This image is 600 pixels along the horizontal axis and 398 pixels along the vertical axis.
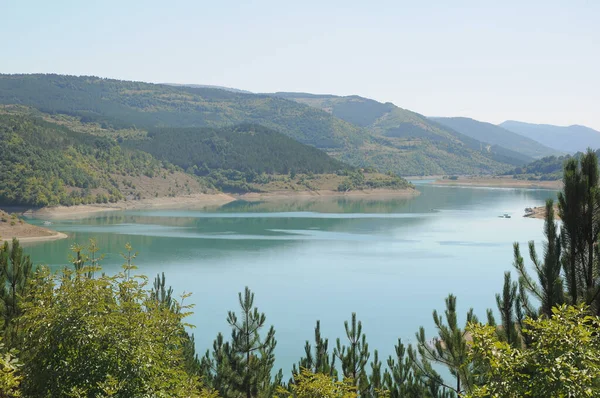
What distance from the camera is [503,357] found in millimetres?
6711

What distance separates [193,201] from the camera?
394ft

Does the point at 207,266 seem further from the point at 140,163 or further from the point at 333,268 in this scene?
the point at 140,163

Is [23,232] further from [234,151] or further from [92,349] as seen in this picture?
[234,151]

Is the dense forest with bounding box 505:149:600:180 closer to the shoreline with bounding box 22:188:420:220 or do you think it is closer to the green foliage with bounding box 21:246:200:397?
the shoreline with bounding box 22:188:420:220

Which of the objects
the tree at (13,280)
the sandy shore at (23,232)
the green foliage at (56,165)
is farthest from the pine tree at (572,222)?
the green foliage at (56,165)

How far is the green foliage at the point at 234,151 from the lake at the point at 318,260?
167ft

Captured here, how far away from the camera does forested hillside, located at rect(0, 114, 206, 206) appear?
86625 millimetres

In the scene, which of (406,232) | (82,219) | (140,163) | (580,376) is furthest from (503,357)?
(140,163)

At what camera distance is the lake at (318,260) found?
32875 millimetres

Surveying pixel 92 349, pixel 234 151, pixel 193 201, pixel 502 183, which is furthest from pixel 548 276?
pixel 502 183

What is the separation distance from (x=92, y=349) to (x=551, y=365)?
17.1 ft

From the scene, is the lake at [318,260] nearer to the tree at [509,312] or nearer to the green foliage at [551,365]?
the tree at [509,312]

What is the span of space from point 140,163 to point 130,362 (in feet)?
395

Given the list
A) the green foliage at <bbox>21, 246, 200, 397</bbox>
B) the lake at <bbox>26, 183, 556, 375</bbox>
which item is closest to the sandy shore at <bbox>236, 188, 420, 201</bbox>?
the lake at <bbox>26, 183, 556, 375</bbox>
